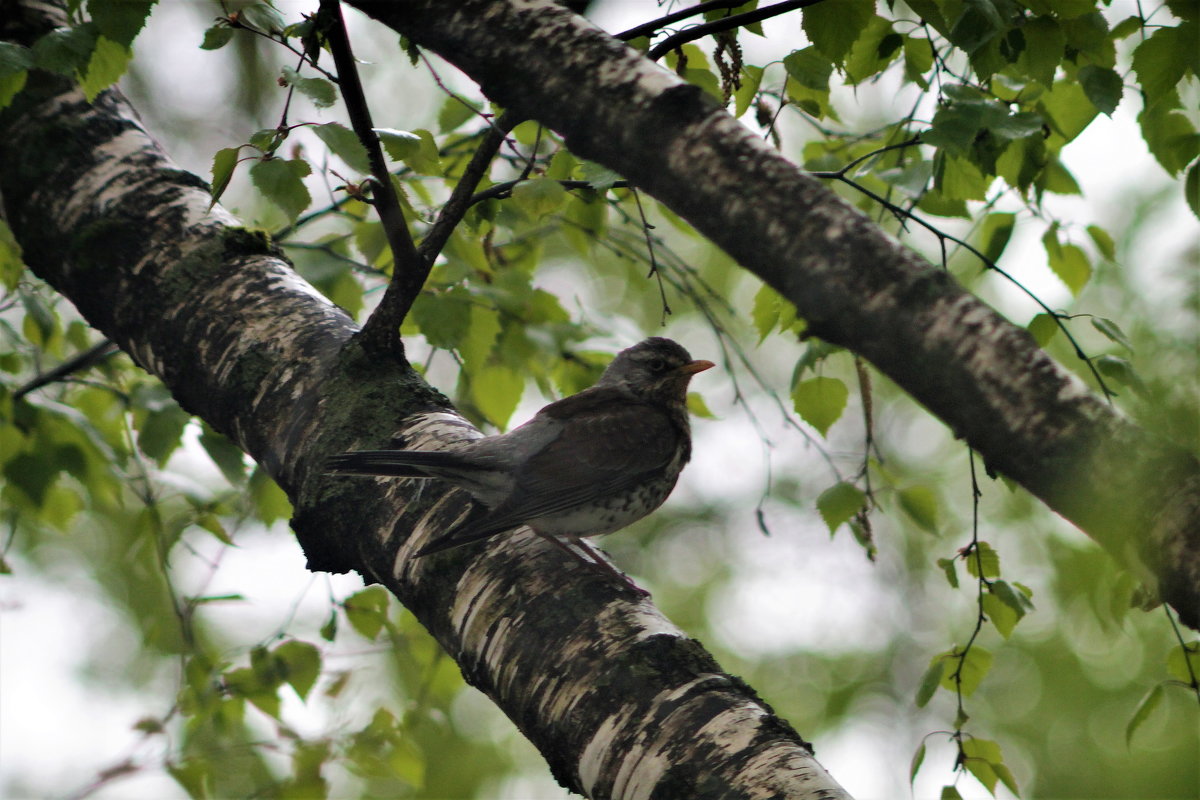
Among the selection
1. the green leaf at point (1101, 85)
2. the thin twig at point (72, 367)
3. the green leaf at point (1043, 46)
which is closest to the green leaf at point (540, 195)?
the green leaf at point (1043, 46)

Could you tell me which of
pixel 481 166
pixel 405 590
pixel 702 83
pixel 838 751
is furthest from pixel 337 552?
pixel 838 751

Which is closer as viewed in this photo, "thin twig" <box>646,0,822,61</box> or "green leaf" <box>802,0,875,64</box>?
"thin twig" <box>646,0,822,61</box>

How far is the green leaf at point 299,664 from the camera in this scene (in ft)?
12.7

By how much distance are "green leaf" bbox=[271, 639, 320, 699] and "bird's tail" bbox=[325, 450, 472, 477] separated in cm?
132

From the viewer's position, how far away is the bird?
2.86m

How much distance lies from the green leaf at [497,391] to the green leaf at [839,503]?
1.56 meters

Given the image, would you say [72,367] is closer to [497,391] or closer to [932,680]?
[497,391]

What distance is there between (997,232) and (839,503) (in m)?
1.13

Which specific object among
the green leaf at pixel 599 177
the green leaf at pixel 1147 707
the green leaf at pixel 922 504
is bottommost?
the green leaf at pixel 1147 707

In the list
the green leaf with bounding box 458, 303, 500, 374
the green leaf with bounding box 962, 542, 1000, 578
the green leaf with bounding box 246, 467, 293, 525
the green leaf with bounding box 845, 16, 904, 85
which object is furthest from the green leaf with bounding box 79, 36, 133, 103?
the green leaf with bounding box 962, 542, 1000, 578

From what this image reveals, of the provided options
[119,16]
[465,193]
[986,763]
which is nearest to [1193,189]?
[986,763]

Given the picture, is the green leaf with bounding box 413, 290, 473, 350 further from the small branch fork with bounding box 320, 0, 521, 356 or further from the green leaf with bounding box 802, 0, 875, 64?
the green leaf with bounding box 802, 0, 875, 64

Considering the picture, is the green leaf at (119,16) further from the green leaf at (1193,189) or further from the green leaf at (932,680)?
the green leaf at (932,680)

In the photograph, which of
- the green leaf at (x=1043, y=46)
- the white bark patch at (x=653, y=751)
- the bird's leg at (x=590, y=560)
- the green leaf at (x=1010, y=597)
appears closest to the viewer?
the white bark patch at (x=653, y=751)
